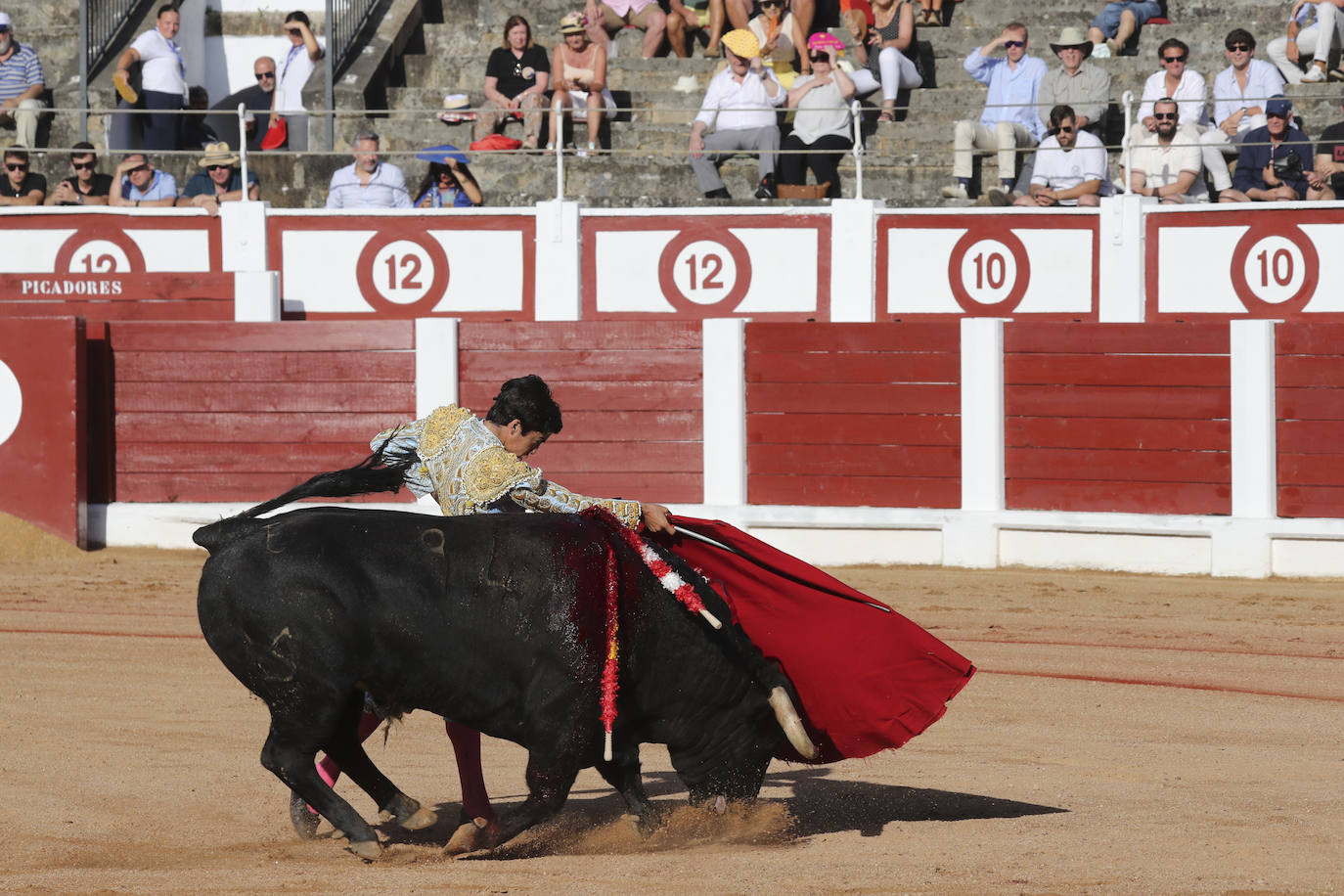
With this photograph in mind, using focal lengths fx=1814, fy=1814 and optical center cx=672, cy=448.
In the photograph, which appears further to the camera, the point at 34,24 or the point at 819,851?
the point at 34,24

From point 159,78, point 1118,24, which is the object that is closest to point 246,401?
point 159,78

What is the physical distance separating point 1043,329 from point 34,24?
30.2ft

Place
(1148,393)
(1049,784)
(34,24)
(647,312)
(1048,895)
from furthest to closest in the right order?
1. (34,24)
2. (647,312)
3. (1148,393)
4. (1049,784)
5. (1048,895)

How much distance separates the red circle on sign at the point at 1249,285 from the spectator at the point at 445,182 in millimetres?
4807

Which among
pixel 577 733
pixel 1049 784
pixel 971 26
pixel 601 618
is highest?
pixel 971 26

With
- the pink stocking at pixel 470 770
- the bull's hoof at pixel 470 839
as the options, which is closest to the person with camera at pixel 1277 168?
the pink stocking at pixel 470 770

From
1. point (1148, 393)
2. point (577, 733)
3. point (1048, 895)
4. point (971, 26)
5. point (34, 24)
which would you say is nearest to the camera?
point (1048, 895)

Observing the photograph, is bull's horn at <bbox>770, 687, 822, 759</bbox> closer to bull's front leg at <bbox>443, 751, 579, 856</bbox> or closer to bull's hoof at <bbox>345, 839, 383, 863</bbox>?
bull's front leg at <bbox>443, 751, 579, 856</bbox>

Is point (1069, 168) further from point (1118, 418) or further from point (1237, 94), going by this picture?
point (1118, 418)

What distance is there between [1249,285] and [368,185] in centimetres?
558

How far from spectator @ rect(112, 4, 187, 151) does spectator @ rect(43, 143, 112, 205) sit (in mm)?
519

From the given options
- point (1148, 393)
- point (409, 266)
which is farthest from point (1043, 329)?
point (409, 266)

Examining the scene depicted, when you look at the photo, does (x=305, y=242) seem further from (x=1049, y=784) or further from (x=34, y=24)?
(x=1049, y=784)

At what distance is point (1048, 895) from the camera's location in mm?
3738
